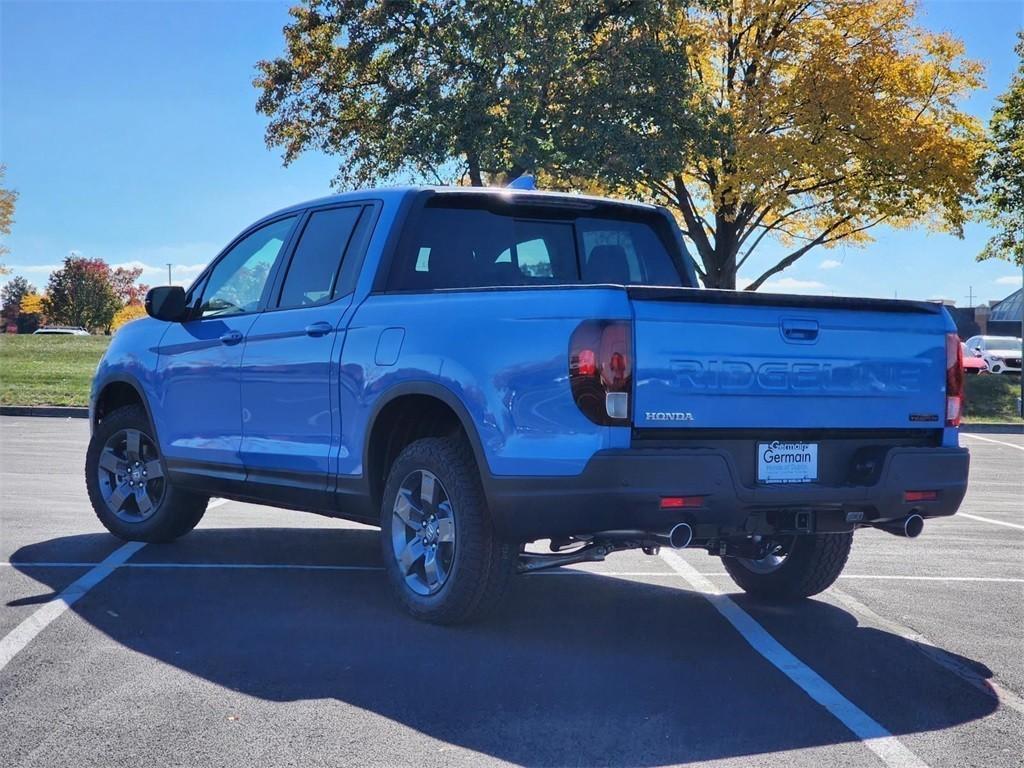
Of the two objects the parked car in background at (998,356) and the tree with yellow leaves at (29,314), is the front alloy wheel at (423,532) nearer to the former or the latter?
the parked car in background at (998,356)

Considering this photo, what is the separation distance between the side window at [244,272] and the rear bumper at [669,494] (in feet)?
8.65

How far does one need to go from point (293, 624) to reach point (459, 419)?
1.25 metres

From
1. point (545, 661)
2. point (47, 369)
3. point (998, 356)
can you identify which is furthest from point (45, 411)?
point (998, 356)

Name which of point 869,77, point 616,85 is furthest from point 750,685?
point 869,77

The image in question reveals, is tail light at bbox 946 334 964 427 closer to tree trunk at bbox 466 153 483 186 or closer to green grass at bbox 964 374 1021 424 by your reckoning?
tree trunk at bbox 466 153 483 186

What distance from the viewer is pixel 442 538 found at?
6066mm

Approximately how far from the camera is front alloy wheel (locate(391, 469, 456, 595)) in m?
6.06

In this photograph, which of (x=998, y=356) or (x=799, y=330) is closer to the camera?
(x=799, y=330)

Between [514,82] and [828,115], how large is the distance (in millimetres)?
8465

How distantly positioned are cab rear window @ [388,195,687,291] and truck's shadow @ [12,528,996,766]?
1.70 metres

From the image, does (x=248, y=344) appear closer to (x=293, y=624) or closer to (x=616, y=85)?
(x=293, y=624)

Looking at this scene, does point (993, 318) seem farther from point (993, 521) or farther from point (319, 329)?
point (319, 329)

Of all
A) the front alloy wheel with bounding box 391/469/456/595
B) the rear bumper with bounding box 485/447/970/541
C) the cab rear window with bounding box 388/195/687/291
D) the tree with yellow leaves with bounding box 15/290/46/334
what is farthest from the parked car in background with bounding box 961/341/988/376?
the tree with yellow leaves with bounding box 15/290/46/334

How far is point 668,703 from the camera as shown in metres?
4.84
